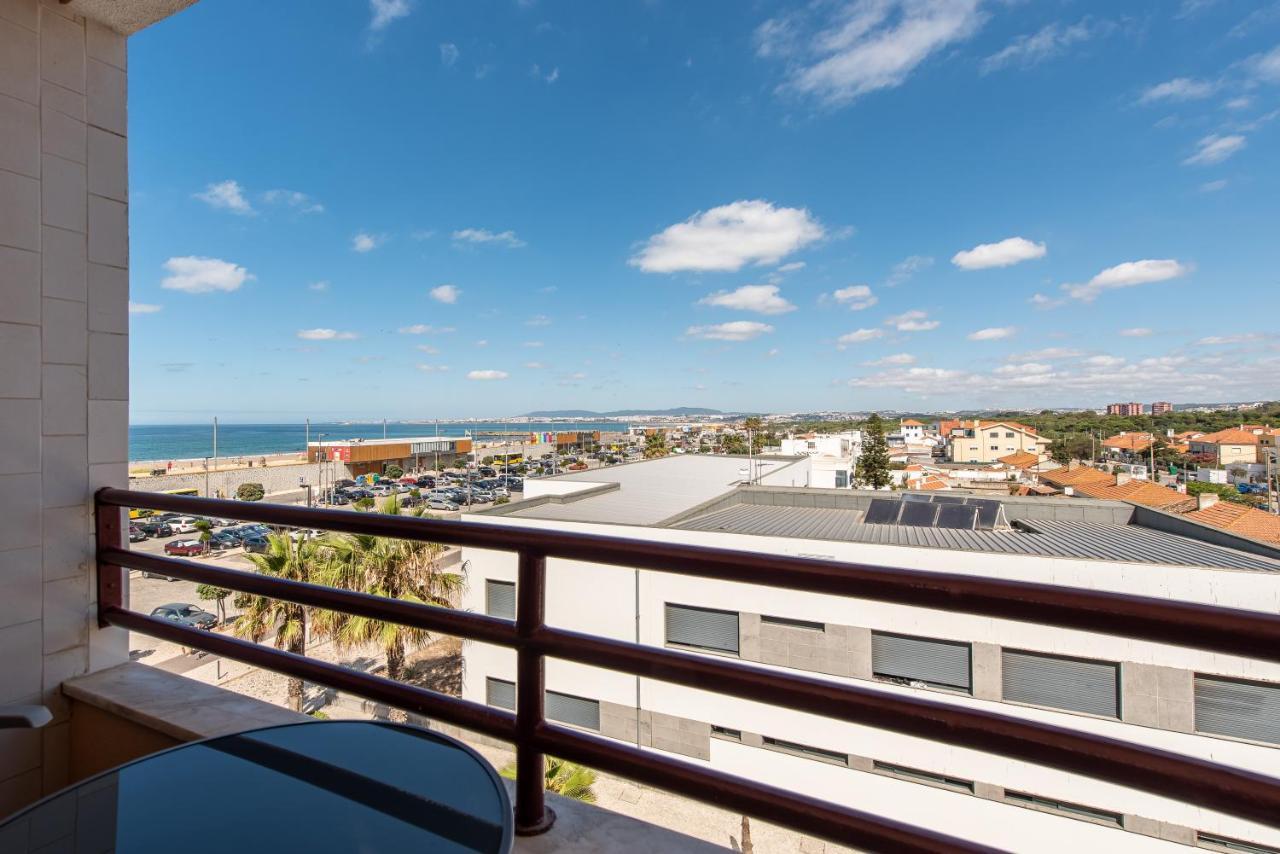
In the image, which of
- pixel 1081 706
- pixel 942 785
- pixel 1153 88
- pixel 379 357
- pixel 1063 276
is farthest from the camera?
pixel 379 357

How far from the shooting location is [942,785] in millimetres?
6773

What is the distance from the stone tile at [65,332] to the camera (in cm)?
177

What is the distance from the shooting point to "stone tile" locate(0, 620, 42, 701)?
1.67 m

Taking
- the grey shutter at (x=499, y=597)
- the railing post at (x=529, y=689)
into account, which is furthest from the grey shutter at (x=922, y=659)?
the railing post at (x=529, y=689)

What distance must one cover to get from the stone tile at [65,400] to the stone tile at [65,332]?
0.03 m

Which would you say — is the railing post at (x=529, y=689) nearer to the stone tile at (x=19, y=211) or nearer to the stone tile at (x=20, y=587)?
the stone tile at (x=20, y=587)

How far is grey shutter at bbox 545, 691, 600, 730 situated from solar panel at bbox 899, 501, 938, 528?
6.78m

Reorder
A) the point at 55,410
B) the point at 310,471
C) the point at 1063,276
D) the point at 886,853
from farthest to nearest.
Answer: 1. the point at 310,471
2. the point at 1063,276
3. the point at 55,410
4. the point at 886,853

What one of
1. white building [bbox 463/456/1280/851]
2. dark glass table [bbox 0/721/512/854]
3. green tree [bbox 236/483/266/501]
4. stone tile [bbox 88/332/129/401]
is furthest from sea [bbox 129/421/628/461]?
dark glass table [bbox 0/721/512/854]

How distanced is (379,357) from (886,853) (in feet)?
242

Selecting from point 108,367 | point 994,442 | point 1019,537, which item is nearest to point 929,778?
point 1019,537

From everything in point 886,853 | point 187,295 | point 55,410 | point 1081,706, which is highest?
point 187,295

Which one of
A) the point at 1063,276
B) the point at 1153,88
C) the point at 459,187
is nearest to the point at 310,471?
the point at 459,187

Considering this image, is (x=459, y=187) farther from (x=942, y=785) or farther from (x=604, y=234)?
(x=942, y=785)
